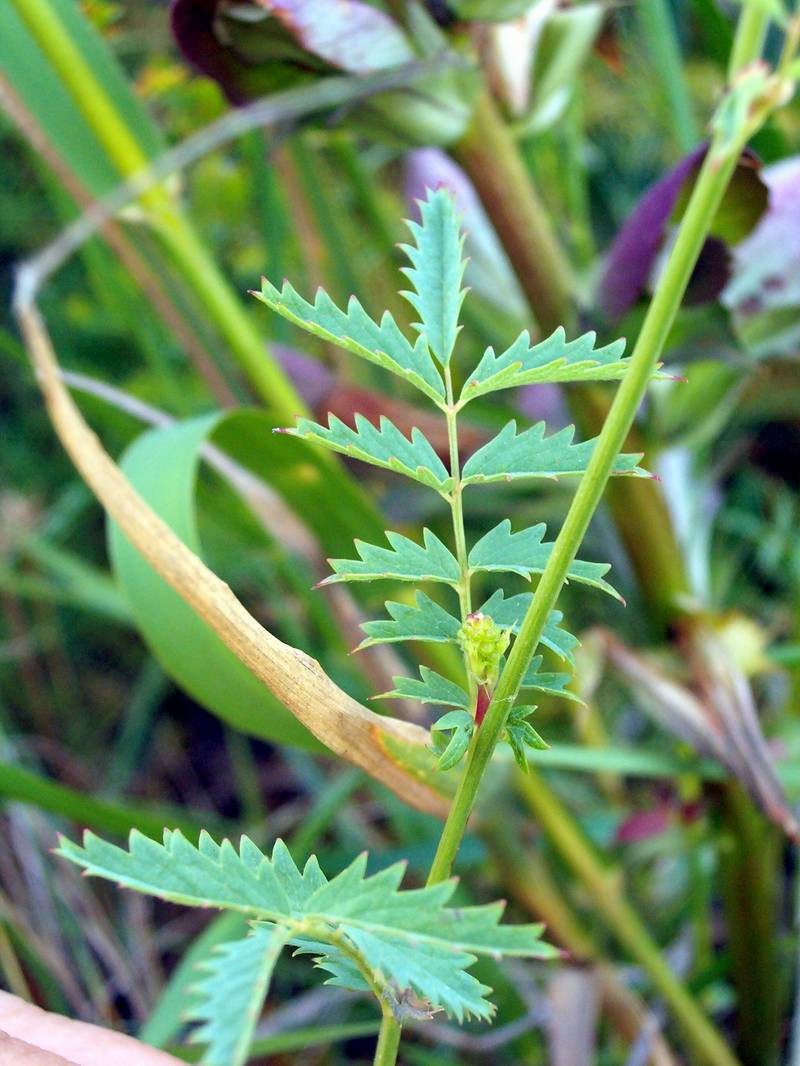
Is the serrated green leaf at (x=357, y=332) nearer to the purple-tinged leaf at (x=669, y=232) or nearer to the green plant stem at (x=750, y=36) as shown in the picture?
the green plant stem at (x=750, y=36)

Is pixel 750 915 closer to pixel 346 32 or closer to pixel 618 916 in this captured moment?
pixel 618 916

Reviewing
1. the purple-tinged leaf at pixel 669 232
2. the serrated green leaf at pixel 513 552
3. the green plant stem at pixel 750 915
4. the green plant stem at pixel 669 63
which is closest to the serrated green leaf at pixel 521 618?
the serrated green leaf at pixel 513 552

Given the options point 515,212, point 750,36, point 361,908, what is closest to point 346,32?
point 515,212

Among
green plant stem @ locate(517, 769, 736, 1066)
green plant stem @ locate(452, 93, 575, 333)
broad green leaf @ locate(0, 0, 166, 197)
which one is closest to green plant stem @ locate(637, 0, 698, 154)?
green plant stem @ locate(452, 93, 575, 333)

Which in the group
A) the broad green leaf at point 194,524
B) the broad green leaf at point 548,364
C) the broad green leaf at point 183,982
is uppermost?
the broad green leaf at point 548,364

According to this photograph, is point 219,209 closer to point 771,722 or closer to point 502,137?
point 502,137

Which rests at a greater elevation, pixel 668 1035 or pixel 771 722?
pixel 771 722

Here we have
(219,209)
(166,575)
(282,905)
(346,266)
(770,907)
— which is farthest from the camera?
(219,209)

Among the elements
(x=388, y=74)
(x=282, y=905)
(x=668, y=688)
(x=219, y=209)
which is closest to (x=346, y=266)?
(x=219, y=209)
